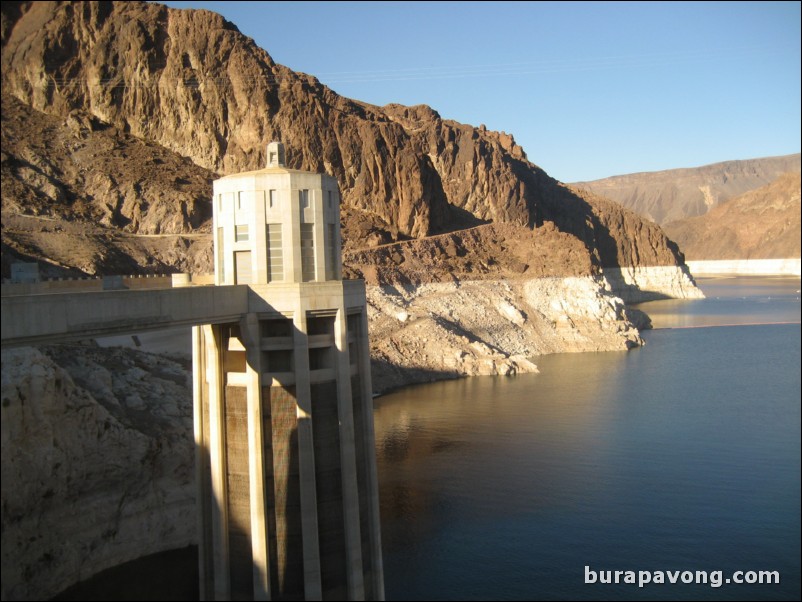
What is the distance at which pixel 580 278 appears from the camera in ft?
324

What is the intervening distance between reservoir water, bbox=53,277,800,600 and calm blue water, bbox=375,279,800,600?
9 centimetres

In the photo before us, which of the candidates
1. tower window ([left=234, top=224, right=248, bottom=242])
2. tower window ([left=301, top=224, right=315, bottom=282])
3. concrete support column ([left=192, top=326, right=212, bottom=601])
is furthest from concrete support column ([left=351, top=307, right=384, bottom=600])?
concrete support column ([left=192, top=326, right=212, bottom=601])

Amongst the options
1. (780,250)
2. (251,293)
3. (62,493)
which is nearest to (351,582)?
(251,293)

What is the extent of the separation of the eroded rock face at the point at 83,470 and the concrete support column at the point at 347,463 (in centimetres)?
1239

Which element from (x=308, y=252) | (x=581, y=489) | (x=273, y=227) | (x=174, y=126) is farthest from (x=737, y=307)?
(x=273, y=227)

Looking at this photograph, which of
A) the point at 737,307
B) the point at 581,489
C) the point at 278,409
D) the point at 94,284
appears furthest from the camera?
the point at 737,307

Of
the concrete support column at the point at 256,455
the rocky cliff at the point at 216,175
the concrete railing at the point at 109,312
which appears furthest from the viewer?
the rocky cliff at the point at 216,175

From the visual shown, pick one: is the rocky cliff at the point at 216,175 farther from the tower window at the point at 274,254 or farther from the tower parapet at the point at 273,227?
the tower window at the point at 274,254

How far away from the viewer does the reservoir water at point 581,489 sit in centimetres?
2670

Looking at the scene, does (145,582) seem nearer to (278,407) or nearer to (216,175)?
(278,407)

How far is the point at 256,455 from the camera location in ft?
51.8

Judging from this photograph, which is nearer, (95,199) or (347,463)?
(347,463)

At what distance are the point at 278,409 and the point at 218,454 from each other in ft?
5.21

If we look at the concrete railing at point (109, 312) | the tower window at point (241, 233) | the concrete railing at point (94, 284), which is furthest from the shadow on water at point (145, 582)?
the concrete railing at point (109, 312)
